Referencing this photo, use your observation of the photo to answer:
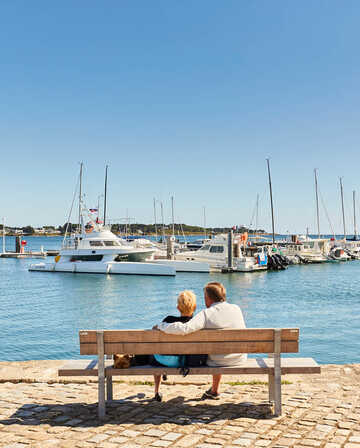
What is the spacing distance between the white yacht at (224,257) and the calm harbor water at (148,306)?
1.85m

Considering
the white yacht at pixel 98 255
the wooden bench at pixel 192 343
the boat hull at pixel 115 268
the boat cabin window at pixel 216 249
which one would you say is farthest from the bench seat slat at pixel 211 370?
the boat cabin window at pixel 216 249

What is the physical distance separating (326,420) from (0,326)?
16.5 metres

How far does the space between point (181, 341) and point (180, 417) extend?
2.54ft

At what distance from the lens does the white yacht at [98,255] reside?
141 ft

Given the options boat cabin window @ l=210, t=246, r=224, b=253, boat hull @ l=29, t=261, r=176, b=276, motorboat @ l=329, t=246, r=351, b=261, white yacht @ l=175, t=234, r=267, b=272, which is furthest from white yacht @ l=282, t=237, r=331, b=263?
boat hull @ l=29, t=261, r=176, b=276

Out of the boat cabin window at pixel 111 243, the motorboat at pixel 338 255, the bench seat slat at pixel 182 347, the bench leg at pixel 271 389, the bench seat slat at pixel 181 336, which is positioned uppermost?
the boat cabin window at pixel 111 243

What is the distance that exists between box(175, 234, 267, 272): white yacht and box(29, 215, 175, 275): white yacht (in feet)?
15.2

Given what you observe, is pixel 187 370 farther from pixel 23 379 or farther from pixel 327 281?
pixel 327 281

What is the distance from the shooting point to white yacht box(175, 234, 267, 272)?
44.1 m

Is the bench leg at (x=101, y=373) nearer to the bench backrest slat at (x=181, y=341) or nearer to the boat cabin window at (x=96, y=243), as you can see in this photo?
the bench backrest slat at (x=181, y=341)

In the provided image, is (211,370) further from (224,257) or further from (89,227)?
(89,227)

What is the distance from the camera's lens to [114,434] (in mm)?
4578

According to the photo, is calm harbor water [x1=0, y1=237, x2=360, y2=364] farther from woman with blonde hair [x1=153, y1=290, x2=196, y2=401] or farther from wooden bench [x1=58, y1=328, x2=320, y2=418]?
woman with blonde hair [x1=153, y1=290, x2=196, y2=401]

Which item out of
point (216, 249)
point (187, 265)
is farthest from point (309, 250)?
point (187, 265)
